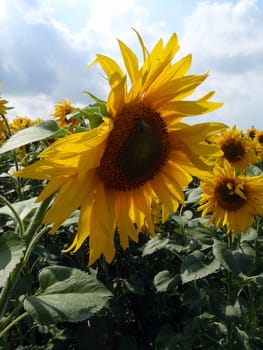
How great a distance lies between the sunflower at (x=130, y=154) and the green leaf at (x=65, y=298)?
157 millimetres

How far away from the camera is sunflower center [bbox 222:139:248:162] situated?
455 cm

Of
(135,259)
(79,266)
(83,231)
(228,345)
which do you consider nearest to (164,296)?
(135,259)

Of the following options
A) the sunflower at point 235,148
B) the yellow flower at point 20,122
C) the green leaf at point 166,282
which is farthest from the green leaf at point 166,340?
the yellow flower at point 20,122

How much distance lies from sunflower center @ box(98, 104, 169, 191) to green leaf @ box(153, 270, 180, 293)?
4.95ft

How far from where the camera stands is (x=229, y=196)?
3328mm

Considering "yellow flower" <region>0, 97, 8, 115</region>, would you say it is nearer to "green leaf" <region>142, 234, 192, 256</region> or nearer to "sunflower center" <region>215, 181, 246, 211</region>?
"green leaf" <region>142, 234, 192, 256</region>

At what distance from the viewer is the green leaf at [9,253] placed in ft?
4.25

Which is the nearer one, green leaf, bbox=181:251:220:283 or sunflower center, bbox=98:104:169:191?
sunflower center, bbox=98:104:169:191

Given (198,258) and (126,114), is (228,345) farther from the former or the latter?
(126,114)

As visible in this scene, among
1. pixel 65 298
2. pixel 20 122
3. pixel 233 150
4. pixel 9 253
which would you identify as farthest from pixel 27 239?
pixel 20 122

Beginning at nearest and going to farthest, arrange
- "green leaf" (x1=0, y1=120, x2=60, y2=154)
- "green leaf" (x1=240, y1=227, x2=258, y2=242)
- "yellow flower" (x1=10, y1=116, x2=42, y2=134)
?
1. "green leaf" (x1=0, y1=120, x2=60, y2=154)
2. "green leaf" (x1=240, y1=227, x2=258, y2=242)
3. "yellow flower" (x1=10, y1=116, x2=42, y2=134)

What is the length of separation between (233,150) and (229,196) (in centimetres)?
131

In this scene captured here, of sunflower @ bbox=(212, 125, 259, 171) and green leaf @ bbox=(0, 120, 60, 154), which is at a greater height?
green leaf @ bbox=(0, 120, 60, 154)

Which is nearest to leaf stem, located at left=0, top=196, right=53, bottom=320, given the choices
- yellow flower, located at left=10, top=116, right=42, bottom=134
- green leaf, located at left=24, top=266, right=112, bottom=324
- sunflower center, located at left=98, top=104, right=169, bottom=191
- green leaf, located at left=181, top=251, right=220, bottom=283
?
green leaf, located at left=24, top=266, right=112, bottom=324
